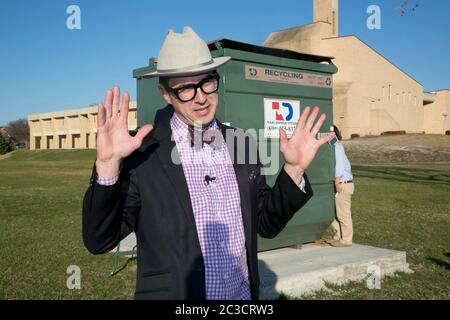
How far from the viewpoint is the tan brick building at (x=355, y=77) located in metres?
57.1

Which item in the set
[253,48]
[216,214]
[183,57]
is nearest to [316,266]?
[253,48]

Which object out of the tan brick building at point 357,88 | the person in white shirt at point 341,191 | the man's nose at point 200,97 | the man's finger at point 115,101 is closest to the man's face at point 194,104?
the man's nose at point 200,97

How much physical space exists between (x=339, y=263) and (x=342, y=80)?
54.3 meters

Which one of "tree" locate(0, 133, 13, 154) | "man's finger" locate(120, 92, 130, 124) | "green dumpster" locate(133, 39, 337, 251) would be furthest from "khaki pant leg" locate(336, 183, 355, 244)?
"tree" locate(0, 133, 13, 154)

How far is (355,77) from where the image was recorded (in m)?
57.3

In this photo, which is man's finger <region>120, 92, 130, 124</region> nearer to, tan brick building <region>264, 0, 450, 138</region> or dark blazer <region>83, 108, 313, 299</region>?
dark blazer <region>83, 108, 313, 299</region>

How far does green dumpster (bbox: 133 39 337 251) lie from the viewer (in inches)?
215

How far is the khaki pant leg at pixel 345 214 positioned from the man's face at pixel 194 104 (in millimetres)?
5047

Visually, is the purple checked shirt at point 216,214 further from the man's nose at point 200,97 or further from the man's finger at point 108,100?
the man's finger at point 108,100

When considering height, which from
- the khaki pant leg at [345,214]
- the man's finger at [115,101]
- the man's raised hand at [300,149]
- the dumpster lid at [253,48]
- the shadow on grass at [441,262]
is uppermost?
the dumpster lid at [253,48]

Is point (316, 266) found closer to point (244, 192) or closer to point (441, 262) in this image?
point (441, 262)

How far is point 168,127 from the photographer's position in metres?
2.51
